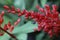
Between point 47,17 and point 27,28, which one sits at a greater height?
point 47,17

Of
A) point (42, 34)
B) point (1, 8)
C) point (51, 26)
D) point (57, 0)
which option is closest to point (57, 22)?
point (51, 26)

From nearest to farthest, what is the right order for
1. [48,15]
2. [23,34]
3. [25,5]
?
[48,15] < [23,34] < [25,5]

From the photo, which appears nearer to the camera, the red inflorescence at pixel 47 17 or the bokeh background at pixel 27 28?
the red inflorescence at pixel 47 17

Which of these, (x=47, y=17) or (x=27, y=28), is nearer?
(x=47, y=17)

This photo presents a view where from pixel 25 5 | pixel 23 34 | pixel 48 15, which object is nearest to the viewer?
pixel 48 15

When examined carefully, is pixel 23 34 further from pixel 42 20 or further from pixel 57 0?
pixel 57 0

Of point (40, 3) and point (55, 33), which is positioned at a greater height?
point (40, 3)

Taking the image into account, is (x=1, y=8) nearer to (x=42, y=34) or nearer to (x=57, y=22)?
(x=42, y=34)

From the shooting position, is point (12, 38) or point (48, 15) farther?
point (12, 38)

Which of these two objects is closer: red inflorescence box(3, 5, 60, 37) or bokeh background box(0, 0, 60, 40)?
red inflorescence box(3, 5, 60, 37)
